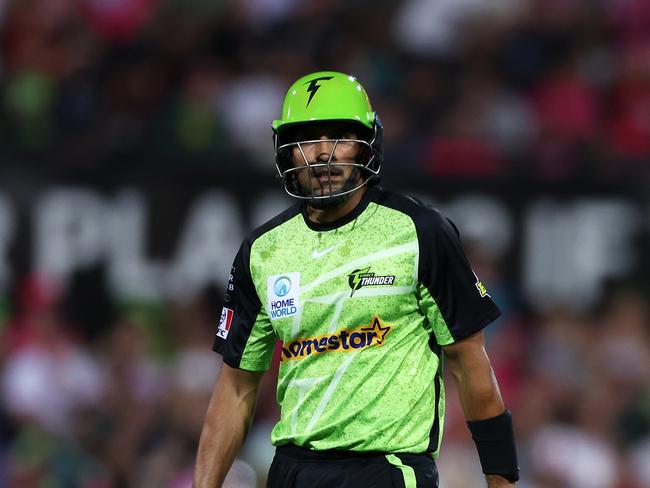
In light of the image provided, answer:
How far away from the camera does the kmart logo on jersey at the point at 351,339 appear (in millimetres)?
4164

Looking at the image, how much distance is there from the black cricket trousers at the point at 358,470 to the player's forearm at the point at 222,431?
14.2 inches

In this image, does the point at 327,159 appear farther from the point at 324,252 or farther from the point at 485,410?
the point at 485,410

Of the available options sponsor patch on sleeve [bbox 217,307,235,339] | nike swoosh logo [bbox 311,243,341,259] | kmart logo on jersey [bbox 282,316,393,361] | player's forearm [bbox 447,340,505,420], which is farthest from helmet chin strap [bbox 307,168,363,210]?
player's forearm [bbox 447,340,505,420]

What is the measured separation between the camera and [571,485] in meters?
8.10

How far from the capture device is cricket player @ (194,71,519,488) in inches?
163

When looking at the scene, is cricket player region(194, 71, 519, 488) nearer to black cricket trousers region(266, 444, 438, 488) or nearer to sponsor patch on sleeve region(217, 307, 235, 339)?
black cricket trousers region(266, 444, 438, 488)

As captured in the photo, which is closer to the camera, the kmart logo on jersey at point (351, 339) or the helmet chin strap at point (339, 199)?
the kmart logo on jersey at point (351, 339)

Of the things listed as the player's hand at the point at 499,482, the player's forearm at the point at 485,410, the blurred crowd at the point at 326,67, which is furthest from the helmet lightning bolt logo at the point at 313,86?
the blurred crowd at the point at 326,67

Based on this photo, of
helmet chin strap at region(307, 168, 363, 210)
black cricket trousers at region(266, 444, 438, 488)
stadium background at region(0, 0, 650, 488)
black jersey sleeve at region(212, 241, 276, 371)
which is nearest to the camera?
black cricket trousers at region(266, 444, 438, 488)

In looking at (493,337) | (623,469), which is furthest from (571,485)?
(493,337)

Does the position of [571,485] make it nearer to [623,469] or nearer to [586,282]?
[623,469]

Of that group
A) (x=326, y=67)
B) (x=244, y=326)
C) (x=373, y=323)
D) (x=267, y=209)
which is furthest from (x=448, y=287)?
(x=326, y=67)

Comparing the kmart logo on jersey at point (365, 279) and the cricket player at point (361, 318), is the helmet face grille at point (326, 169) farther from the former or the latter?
the kmart logo on jersey at point (365, 279)

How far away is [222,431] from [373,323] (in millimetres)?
750
